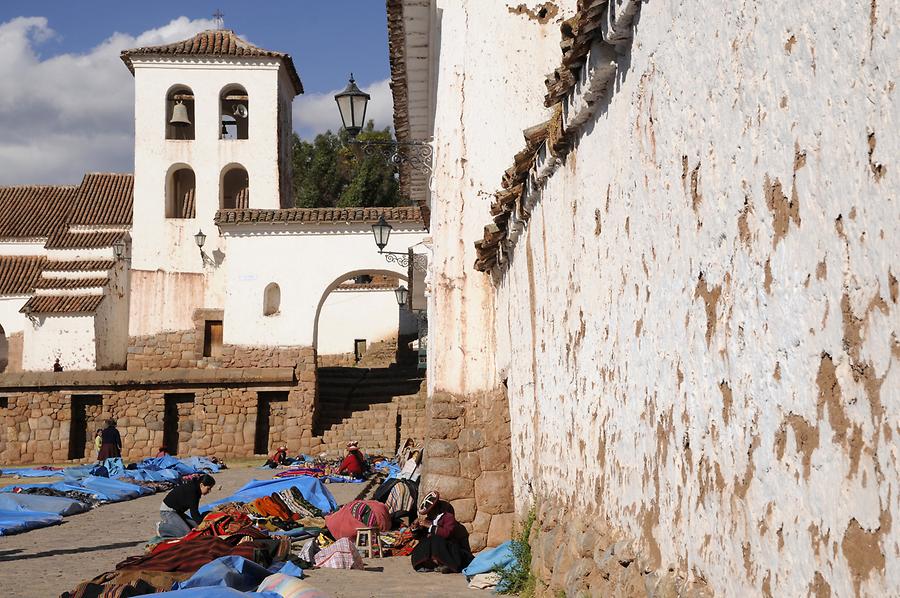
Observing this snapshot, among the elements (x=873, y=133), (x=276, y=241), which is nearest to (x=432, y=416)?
(x=873, y=133)

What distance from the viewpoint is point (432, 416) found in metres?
9.98

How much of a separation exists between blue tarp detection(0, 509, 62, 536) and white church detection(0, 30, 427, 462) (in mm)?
10711

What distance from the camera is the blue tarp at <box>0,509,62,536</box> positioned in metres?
12.0

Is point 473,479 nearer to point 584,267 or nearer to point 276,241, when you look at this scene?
point 584,267

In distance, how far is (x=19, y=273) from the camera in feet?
113

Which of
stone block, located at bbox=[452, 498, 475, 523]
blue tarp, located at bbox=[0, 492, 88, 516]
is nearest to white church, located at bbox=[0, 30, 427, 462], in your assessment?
blue tarp, located at bbox=[0, 492, 88, 516]

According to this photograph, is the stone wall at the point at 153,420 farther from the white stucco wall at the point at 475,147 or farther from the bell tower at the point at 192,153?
the white stucco wall at the point at 475,147

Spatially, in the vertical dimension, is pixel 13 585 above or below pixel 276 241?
below

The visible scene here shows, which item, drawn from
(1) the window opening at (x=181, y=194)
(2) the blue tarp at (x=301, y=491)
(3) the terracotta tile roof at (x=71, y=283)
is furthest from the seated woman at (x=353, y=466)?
(1) the window opening at (x=181, y=194)

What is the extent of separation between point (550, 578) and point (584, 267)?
1.85 metres

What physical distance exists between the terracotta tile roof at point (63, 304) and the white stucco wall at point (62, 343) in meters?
0.17

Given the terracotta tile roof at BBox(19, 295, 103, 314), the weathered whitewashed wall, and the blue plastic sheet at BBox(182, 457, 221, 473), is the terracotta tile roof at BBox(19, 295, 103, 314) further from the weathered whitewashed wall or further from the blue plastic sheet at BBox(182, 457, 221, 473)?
the weathered whitewashed wall

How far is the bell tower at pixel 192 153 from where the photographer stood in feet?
97.6

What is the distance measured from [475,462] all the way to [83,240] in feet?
80.4
